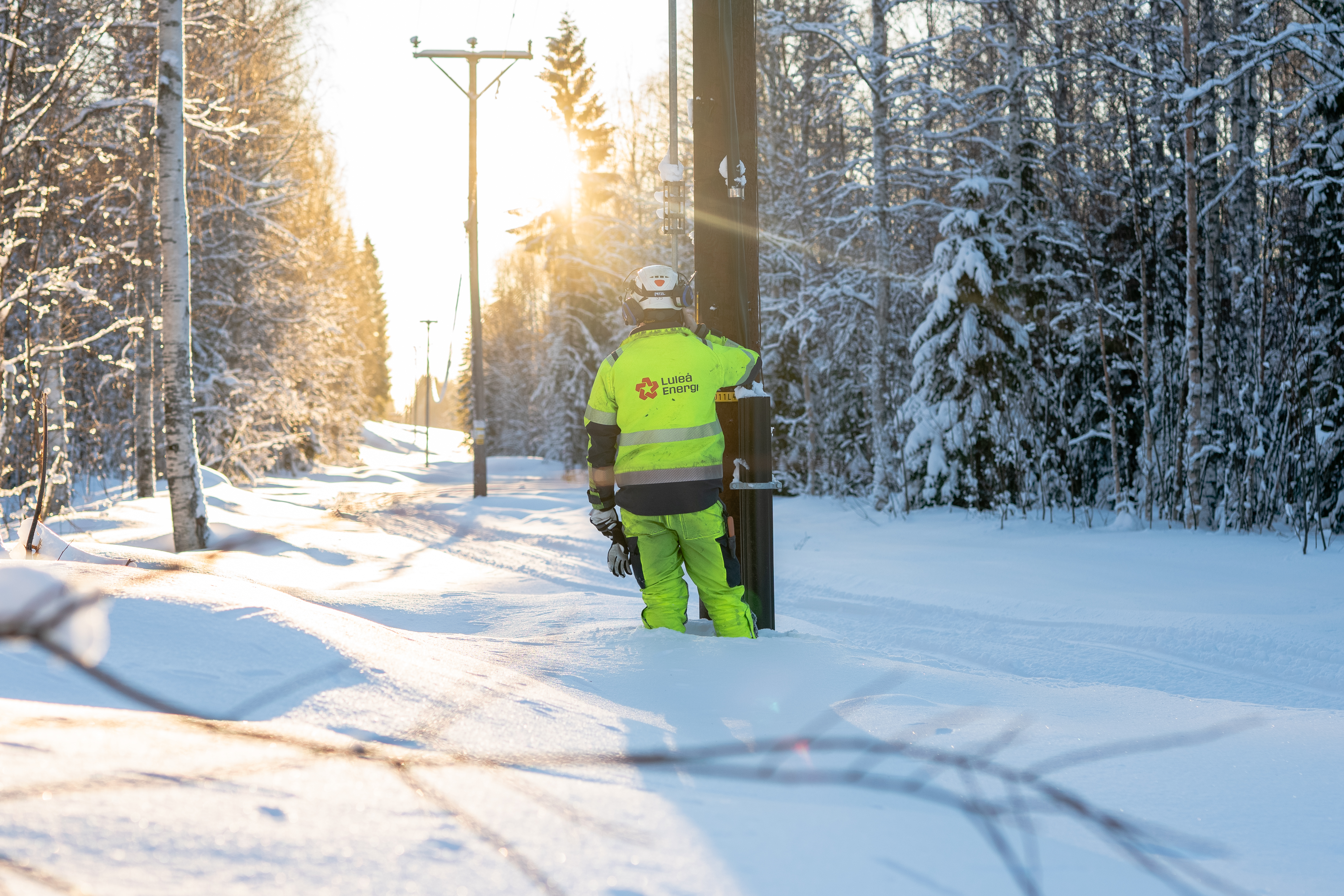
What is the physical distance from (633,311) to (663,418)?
0.57m

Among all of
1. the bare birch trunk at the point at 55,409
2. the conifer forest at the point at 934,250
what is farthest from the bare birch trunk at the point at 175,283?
the bare birch trunk at the point at 55,409

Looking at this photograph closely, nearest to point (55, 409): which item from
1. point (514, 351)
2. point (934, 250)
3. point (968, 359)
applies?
point (968, 359)

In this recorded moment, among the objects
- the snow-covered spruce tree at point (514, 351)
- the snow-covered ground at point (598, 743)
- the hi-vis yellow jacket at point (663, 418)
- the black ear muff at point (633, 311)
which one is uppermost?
the snow-covered spruce tree at point (514, 351)

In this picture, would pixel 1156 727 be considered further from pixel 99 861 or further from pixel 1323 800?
pixel 99 861

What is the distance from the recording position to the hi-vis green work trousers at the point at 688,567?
14.0ft

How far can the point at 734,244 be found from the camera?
482cm

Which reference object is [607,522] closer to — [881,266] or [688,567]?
[688,567]

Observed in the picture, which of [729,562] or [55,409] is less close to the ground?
[55,409]

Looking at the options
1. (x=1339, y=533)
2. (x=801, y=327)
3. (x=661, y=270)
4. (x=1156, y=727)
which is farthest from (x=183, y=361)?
(x=1339, y=533)

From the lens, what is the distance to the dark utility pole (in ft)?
15.6

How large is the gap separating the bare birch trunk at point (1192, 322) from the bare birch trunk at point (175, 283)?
10.8 metres

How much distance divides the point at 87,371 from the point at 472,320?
8173mm

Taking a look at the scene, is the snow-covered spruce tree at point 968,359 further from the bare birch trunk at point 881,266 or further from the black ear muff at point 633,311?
the black ear muff at point 633,311

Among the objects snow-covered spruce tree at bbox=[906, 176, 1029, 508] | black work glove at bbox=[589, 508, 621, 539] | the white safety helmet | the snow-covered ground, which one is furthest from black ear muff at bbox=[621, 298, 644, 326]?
snow-covered spruce tree at bbox=[906, 176, 1029, 508]
